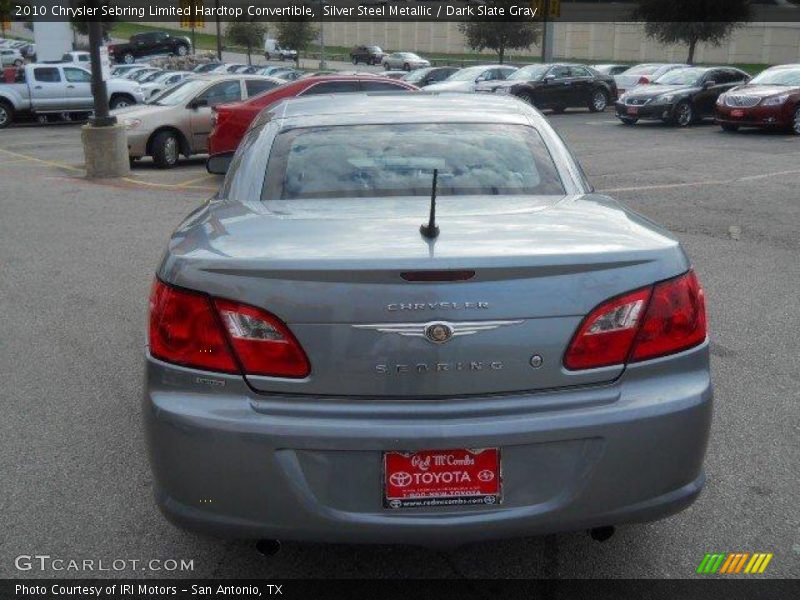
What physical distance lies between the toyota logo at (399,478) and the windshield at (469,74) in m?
27.4

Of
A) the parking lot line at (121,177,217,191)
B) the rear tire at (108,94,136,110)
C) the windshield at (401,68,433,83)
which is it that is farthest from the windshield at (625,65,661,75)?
the parking lot line at (121,177,217,191)

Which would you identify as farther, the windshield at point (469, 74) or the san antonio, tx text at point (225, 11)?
the san antonio, tx text at point (225, 11)

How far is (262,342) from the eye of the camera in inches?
115

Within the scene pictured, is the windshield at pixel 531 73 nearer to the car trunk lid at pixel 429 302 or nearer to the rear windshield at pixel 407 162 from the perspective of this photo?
the rear windshield at pixel 407 162

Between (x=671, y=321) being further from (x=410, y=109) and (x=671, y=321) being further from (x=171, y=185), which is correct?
(x=171, y=185)

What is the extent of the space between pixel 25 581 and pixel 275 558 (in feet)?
2.83

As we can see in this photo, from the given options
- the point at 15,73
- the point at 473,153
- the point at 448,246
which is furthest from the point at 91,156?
the point at 15,73

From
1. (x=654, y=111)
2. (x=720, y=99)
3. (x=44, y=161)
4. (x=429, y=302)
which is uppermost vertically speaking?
(x=429, y=302)

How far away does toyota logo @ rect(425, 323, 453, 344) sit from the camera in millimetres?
2826

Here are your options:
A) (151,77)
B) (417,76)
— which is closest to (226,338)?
(417,76)

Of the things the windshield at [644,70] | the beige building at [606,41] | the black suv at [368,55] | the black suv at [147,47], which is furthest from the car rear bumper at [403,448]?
the black suv at [368,55]

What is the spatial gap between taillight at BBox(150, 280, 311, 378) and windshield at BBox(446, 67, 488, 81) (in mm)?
27118

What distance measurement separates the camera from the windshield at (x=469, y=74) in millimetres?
29359

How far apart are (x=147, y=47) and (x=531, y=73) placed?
45.4m
